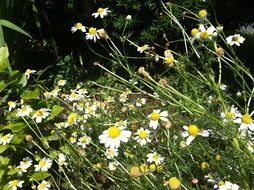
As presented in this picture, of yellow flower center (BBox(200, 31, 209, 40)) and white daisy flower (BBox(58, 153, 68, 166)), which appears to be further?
white daisy flower (BBox(58, 153, 68, 166))

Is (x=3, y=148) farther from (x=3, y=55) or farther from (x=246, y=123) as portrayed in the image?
(x=246, y=123)

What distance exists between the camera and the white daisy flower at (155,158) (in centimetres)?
155

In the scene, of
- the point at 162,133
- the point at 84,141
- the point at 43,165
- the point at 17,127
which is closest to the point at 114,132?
the point at 162,133

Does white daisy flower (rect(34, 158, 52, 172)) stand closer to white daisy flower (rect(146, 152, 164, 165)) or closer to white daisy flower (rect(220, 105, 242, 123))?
white daisy flower (rect(146, 152, 164, 165))

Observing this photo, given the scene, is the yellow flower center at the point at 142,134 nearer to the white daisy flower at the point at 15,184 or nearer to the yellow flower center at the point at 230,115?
the yellow flower center at the point at 230,115

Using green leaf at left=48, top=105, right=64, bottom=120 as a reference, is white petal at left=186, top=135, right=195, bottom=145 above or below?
above

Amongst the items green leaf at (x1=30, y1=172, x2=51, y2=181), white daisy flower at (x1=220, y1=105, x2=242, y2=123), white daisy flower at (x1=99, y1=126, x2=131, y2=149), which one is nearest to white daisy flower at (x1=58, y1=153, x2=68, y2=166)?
green leaf at (x1=30, y1=172, x2=51, y2=181)

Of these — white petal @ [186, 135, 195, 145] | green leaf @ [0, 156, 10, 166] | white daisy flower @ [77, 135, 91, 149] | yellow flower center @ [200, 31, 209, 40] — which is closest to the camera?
white petal @ [186, 135, 195, 145]

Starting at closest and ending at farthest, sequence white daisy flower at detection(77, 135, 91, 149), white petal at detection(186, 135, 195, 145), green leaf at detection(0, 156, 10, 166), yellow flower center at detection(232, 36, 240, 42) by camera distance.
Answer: white petal at detection(186, 135, 195, 145) → yellow flower center at detection(232, 36, 240, 42) → white daisy flower at detection(77, 135, 91, 149) → green leaf at detection(0, 156, 10, 166)

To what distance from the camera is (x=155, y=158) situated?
156 cm

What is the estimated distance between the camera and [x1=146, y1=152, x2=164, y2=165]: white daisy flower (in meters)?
1.55

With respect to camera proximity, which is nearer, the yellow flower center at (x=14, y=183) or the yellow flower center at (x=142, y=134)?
the yellow flower center at (x=142, y=134)

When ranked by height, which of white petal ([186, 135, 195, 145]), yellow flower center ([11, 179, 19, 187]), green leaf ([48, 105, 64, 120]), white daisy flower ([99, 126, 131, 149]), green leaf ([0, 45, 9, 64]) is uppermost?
white petal ([186, 135, 195, 145])

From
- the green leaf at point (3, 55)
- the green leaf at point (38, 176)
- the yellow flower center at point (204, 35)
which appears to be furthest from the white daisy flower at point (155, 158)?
the green leaf at point (3, 55)
